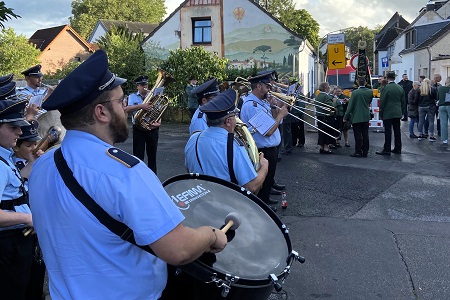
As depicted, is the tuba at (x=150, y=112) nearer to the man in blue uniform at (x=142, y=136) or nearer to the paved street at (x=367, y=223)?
the man in blue uniform at (x=142, y=136)

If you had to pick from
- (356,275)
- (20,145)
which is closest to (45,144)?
(20,145)

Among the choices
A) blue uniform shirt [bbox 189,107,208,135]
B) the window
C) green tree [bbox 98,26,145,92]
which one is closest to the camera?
blue uniform shirt [bbox 189,107,208,135]

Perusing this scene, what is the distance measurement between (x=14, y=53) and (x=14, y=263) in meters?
33.6

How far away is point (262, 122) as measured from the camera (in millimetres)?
6320

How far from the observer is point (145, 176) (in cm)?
171

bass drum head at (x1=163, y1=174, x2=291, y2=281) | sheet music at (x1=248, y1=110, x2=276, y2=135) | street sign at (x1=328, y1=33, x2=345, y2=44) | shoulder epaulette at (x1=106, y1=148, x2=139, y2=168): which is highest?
street sign at (x1=328, y1=33, x2=345, y2=44)

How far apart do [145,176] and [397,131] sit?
11.2 m

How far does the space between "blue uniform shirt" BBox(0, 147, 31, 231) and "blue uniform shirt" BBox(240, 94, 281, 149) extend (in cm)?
377

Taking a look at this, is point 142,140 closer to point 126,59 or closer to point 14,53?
point 126,59

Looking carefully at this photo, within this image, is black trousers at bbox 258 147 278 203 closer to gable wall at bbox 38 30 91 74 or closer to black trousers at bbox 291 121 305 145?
black trousers at bbox 291 121 305 145

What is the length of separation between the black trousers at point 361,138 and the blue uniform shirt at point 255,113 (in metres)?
5.46

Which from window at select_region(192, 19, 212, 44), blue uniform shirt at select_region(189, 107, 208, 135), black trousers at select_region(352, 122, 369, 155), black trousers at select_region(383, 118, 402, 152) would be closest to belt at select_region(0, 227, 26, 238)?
blue uniform shirt at select_region(189, 107, 208, 135)

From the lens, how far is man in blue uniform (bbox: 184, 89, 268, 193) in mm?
3607

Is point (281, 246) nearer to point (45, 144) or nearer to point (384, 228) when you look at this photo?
point (45, 144)
